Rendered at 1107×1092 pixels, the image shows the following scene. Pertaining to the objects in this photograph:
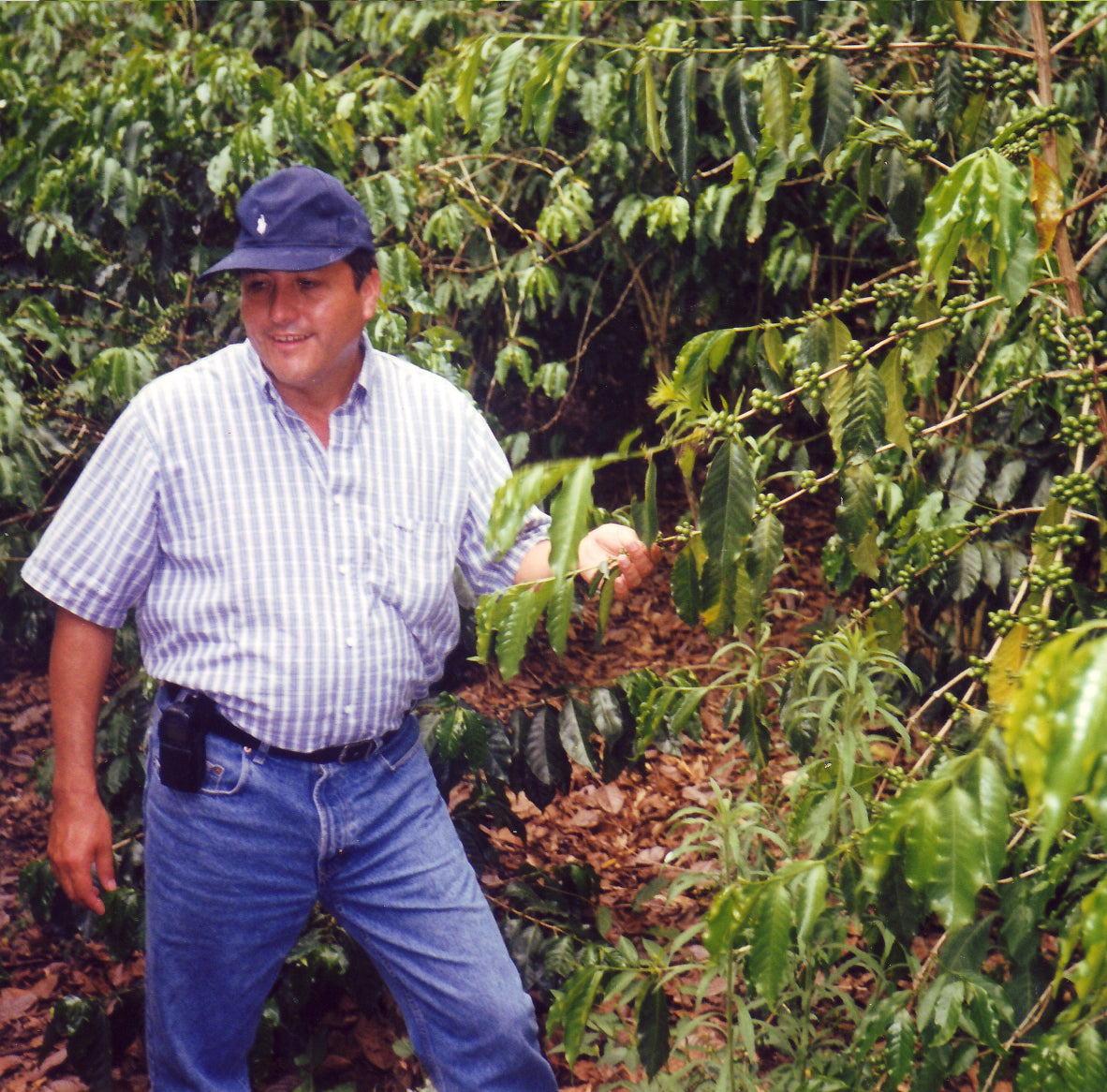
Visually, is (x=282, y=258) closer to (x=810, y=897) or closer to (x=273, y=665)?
(x=273, y=665)

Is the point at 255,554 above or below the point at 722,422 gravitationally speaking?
below

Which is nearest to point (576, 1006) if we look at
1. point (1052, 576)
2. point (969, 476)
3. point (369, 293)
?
point (1052, 576)

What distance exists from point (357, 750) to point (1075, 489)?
1.29 meters

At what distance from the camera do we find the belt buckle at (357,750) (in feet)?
6.93

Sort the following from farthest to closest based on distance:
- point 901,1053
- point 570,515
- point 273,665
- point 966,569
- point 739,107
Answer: point 966,569, point 273,665, point 901,1053, point 739,107, point 570,515

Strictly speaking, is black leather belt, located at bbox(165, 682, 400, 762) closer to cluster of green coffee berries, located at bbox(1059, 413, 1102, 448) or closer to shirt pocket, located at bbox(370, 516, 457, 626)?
shirt pocket, located at bbox(370, 516, 457, 626)

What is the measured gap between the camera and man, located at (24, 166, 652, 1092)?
2.05m

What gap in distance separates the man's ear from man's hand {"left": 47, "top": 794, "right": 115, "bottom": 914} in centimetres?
103

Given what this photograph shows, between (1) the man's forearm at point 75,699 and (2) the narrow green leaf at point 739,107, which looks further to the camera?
(1) the man's forearm at point 75,699

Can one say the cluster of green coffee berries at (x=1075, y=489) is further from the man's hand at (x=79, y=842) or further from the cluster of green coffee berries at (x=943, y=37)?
the man's hand at (x=79, y=842)

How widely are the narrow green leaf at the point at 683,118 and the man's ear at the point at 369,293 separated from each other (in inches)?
32.9

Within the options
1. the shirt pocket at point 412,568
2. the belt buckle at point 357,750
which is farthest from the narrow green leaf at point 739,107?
the belt buckle at point 357,750

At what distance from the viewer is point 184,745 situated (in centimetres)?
203

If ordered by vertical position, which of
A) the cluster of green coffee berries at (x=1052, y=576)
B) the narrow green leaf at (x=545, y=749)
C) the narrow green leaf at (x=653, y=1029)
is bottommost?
the narrow green leaf at (x=653, y=1029)
